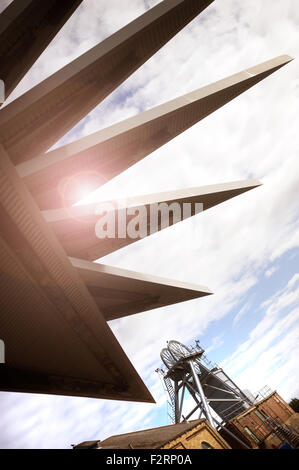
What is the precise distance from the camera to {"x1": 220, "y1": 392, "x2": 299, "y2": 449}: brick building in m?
20.0

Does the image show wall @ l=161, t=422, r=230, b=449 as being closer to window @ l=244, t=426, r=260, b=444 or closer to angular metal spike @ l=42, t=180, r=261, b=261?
window @ l=244, t=426, r=260, b=444

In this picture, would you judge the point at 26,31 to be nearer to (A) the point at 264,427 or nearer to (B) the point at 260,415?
(A) the point at 264,427

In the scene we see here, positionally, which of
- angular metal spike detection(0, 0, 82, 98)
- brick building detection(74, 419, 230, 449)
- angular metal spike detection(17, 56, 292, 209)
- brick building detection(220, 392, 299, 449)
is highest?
angular metal spike detection(0, 0, 82, 98)

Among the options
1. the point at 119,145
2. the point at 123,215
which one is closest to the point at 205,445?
the point at 123,215

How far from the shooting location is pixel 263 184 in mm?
6523

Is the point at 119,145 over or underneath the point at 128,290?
over

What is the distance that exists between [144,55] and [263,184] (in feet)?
13.9

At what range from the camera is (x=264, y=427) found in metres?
21.0

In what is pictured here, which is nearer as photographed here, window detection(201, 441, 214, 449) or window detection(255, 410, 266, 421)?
window detection(201, 441, 214, 449)

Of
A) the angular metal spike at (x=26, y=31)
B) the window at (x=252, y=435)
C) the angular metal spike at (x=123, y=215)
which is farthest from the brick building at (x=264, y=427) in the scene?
the angular metal spike at (x=26, y=31)

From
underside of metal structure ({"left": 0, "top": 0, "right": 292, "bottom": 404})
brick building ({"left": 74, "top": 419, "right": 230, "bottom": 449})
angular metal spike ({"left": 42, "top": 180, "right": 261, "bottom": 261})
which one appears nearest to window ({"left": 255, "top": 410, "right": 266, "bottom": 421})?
brick building ({"left": 74, "top": 419, "right": 230, "bottom": 449})

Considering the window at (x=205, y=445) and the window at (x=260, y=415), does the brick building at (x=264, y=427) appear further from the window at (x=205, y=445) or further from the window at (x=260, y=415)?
the window at (x=205, y=445)
